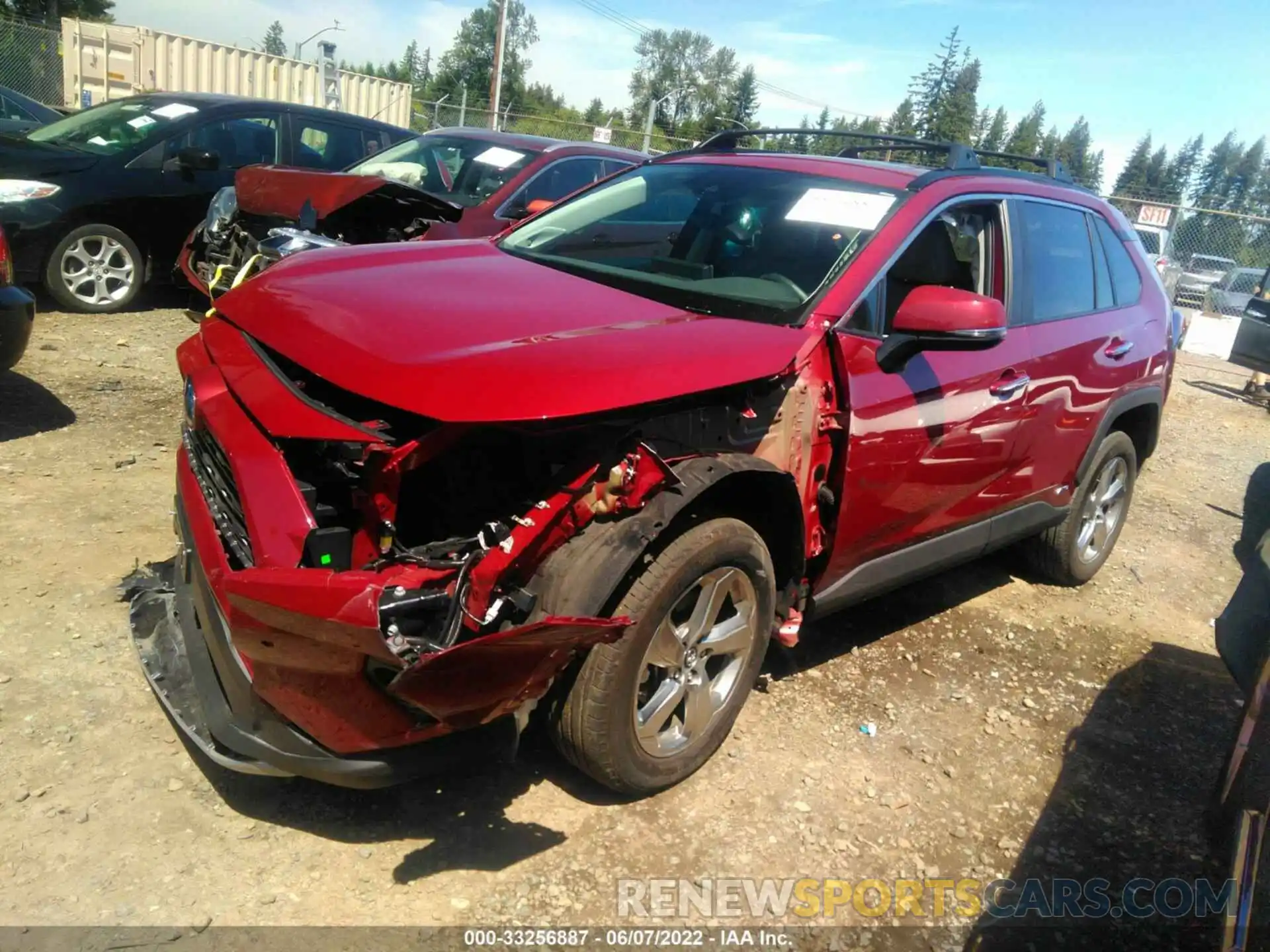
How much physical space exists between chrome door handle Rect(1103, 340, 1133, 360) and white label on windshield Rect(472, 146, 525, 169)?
4765 millimetres

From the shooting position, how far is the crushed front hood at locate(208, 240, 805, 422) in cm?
219

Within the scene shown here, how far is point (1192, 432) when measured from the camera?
30.1 ft

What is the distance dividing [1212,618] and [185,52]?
1000 inches

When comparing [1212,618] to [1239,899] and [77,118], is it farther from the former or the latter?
[77,118]

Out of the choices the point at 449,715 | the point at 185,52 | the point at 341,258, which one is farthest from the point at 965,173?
the point at 185,52

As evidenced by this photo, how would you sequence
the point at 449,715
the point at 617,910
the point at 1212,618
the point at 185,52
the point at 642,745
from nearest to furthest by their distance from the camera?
the point at 449,715 < the point at 617,910 < the point at 642,745 < the point at 1212,618 < the point at 185,52

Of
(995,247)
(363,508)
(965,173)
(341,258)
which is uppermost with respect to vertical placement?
(965,173)

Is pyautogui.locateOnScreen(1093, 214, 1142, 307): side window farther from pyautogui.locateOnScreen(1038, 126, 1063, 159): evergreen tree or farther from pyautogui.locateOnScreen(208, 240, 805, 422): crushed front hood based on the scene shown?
pyautogui.locateOnScreen(1038, 126, 1063, 159): evergreen tree

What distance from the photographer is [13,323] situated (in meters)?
4.71

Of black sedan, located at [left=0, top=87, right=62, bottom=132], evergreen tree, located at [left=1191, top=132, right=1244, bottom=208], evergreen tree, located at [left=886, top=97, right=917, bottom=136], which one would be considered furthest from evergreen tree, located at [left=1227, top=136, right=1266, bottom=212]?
black sedan, located at [left=0, top=87, right=62, bottom=132]

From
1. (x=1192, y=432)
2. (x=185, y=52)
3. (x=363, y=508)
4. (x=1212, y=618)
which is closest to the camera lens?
(x=363, y=508)

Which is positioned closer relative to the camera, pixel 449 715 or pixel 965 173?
pixel 449 715

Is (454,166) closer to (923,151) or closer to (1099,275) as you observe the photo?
(923,151)

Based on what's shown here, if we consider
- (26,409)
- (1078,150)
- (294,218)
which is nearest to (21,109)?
(294,218)
